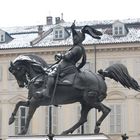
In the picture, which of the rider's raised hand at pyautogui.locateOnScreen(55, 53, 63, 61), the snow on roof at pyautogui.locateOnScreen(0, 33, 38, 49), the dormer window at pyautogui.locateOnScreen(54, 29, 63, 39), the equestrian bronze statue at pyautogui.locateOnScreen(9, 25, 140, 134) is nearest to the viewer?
the equestrian bronze statue at pyautogui.locateOnScreen(9, 25, 140, 134)

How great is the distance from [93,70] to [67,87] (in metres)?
39.0

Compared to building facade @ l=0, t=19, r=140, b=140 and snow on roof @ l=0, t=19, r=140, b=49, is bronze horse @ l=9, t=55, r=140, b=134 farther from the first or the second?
snow on roof @ l=0, t=19, r=140, b=49

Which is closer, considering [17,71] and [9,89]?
[17,71]

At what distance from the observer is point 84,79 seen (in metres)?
15.7

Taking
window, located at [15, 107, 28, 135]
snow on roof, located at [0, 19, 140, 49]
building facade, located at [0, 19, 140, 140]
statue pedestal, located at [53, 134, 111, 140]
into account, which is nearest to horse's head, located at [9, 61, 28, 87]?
statue pedestal, located at [53, 134, 111, 140]

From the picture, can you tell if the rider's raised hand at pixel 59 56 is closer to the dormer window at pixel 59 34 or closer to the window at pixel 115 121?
the window at pixel 115 121

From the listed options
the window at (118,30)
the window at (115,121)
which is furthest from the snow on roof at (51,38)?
the window at (115,121)

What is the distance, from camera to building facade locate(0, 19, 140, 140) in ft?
178

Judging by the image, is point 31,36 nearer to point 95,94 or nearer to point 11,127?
point 11,127

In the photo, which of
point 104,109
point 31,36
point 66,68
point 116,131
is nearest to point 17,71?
point 66,68

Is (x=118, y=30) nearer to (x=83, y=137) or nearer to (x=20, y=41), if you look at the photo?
(x=20, y=41)

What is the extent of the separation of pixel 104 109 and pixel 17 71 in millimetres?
2416

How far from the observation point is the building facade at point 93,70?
5422cm

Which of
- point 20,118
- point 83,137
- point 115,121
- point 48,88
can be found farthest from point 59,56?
point 20,118
